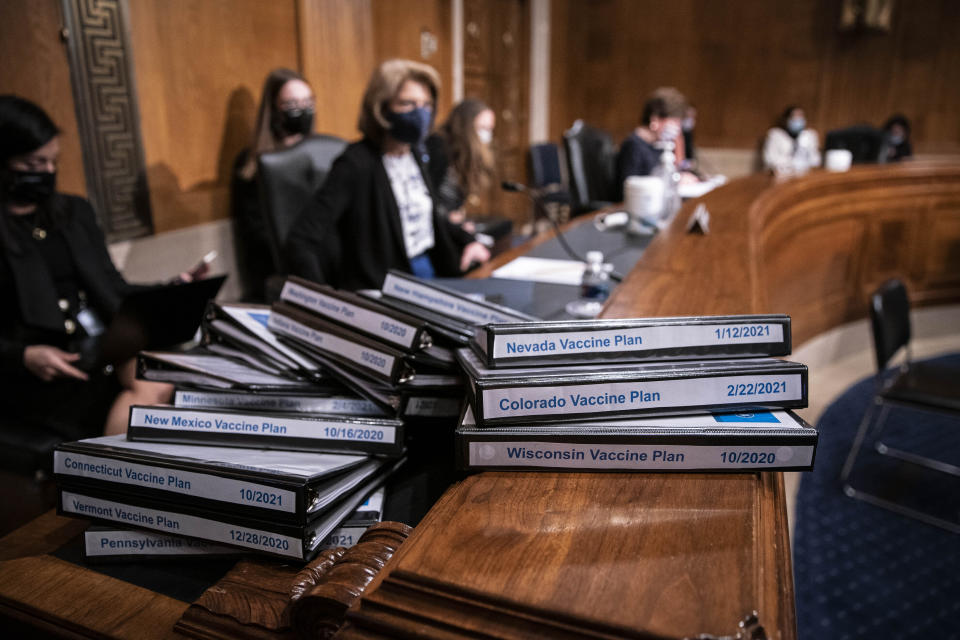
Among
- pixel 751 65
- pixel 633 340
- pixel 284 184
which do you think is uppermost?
pixel 751 65

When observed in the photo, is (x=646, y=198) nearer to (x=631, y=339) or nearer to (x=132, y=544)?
(x=631, y=339)

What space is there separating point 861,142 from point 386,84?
4.11m

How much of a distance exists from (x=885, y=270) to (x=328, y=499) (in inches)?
181

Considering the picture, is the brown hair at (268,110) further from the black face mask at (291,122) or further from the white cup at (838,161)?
the white cup at (838,161)

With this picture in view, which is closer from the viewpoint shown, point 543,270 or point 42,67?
point 543,270

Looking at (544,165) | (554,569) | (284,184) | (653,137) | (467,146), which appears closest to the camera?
(554,569)

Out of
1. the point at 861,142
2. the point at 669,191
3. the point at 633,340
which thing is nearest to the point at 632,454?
the point at 633,340

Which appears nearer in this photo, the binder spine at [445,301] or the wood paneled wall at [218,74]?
the binder spine at [445,301]

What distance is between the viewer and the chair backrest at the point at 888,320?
2.40 m

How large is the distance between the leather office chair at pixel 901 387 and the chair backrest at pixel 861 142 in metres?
2.57

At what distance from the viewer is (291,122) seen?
11.3 feet

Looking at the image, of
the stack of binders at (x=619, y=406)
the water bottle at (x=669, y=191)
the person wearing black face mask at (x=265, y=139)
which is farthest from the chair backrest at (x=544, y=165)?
the stack of binders at (x=619, y=406)

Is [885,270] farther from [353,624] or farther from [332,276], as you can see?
[353,624]

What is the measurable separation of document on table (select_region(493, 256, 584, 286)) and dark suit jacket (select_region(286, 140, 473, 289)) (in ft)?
1.73
